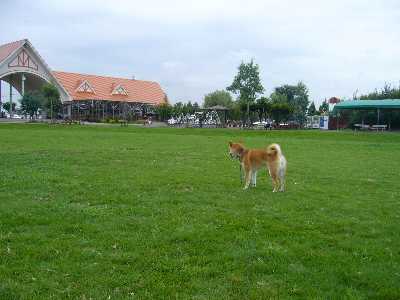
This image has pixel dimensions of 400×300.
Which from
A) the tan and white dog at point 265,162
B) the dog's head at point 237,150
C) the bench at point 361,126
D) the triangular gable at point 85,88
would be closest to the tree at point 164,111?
the triangular gable at point 85,88

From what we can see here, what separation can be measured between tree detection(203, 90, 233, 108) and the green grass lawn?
288ft

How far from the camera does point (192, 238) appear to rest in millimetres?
7270

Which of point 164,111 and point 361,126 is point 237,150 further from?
point 164,111

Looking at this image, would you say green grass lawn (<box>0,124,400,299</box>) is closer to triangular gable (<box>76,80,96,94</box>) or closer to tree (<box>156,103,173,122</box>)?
tree (<box>156,103,173,122</box>)

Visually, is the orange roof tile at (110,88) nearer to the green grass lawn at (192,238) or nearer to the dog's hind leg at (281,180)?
the green grass lawn at (192,238)

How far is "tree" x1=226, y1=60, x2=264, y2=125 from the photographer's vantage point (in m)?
77.1

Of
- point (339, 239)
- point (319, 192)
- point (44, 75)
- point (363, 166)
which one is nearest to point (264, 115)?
point (44, 75)

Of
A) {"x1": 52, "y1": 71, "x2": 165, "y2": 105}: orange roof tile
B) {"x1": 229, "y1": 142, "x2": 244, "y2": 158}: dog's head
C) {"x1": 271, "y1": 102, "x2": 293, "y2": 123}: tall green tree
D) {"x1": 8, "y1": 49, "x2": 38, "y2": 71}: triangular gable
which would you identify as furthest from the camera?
{"x1": 52, "y1": 71, "x2": 165, "y2": 105}: orange roof tile

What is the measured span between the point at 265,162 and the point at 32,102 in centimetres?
6222

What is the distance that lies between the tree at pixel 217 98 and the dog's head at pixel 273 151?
87.4m

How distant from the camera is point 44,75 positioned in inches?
2977

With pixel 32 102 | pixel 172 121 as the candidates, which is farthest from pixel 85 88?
pixel 172 121

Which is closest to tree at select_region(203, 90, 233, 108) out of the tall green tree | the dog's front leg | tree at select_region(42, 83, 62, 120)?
the tall green tree

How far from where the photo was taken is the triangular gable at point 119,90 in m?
81.6
